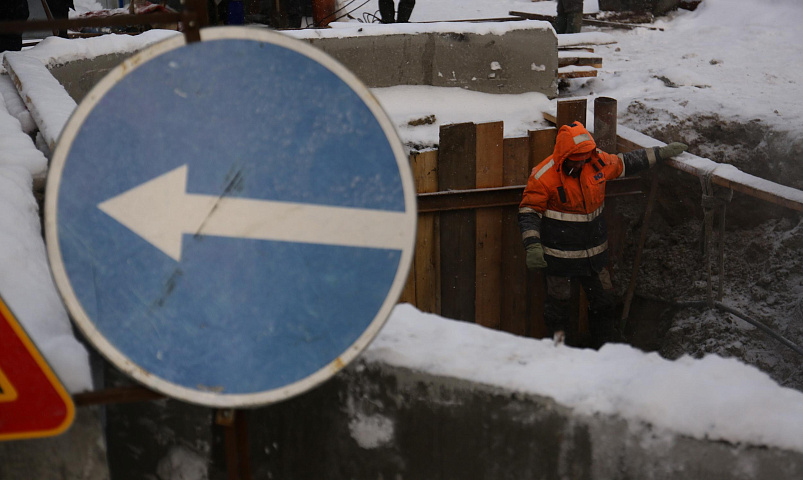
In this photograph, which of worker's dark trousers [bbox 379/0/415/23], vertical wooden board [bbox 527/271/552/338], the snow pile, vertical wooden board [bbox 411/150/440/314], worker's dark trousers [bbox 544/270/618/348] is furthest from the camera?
worker's dark trousers [bbox 379/0/415/23]

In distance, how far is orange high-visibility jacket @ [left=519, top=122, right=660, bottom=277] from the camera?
15.1ft

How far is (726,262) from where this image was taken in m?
5.34

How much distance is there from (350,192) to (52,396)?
790 mm

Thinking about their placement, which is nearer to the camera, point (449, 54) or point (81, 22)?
point (81, 22)

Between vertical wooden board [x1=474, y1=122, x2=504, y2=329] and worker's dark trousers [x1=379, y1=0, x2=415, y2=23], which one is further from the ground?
worker's dark trousers [x1=379, y1=0, x2=415, y2=23]

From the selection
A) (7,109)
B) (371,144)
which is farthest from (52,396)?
(7,109)

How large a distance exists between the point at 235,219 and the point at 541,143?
3.97 meters

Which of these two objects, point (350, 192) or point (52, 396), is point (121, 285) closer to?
point (52, 396)

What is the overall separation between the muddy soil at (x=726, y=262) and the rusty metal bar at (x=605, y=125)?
483 mm

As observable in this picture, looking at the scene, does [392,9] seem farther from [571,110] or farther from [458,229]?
[458,229]

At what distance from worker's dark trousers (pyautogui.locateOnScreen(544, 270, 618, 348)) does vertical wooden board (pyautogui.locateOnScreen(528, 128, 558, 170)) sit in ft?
2.87

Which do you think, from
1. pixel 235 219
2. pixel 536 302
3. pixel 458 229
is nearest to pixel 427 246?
pixel 458 229

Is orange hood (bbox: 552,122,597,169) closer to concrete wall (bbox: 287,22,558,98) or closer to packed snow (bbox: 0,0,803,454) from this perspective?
concrete wall (bbox: 287,22,558,98)

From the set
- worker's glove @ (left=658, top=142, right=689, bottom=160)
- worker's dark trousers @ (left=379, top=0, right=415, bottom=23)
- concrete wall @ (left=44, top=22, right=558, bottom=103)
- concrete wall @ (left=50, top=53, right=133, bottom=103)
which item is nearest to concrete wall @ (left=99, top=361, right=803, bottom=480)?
worker's glove @ (left=658, top=142, right=689, bottom=160)
